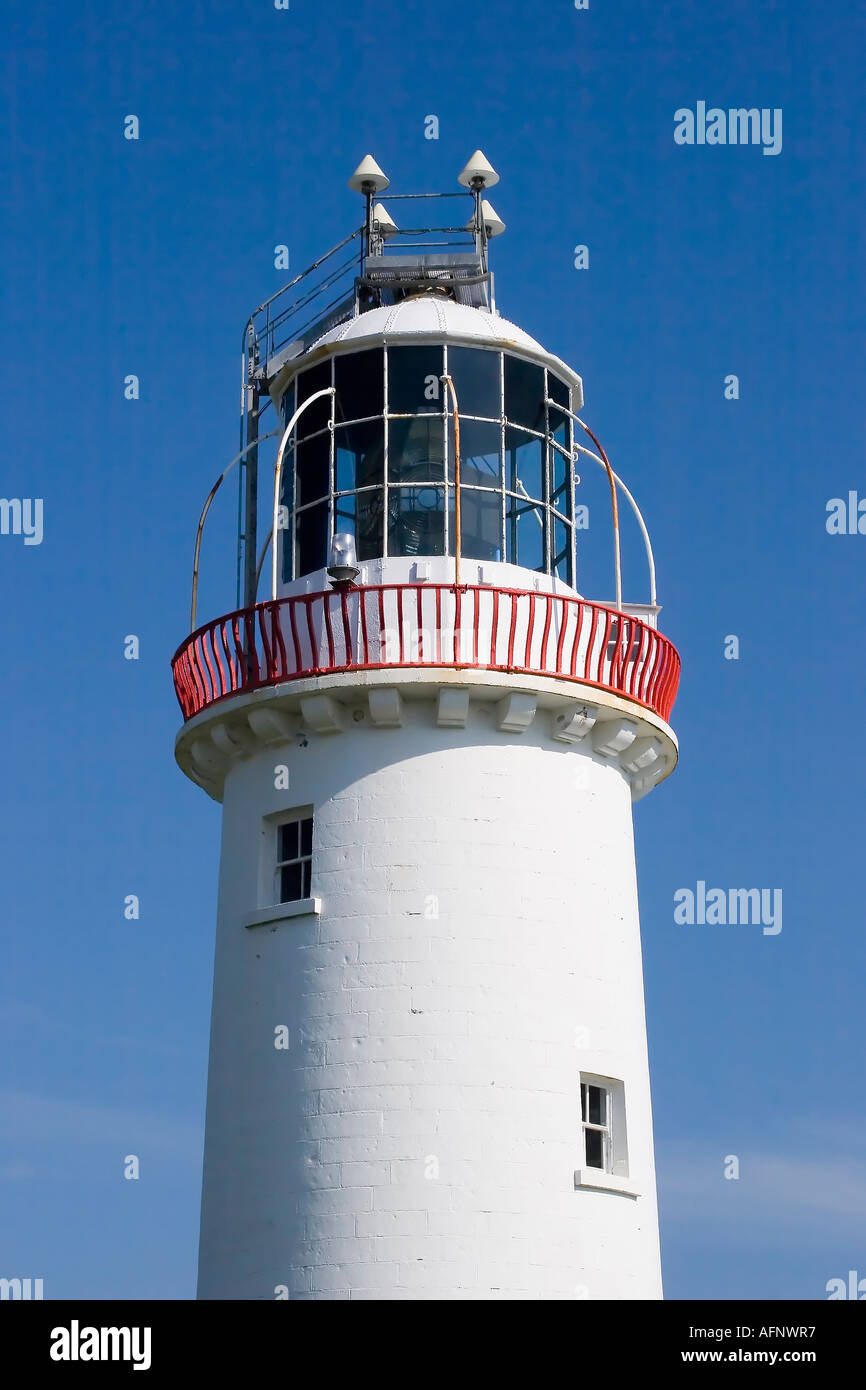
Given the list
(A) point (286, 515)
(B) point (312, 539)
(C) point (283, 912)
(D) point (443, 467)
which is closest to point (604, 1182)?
(C) point (283, 912)

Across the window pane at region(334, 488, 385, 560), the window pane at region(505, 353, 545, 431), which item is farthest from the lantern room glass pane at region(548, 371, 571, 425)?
the window pane at region(334, 488, 385, 560)

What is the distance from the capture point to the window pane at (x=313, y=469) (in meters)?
25.1

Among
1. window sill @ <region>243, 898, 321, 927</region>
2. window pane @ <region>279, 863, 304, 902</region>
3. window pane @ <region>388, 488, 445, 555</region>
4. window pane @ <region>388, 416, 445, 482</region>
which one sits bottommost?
window sill @ <region>243, 898, 321, 927</region>

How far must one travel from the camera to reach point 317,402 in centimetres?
2538

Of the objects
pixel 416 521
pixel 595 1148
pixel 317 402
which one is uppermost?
pixel 317 402

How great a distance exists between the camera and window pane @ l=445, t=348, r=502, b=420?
24.9 metres

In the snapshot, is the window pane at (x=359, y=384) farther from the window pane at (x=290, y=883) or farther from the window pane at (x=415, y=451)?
the window pane at (x=290, y=883)

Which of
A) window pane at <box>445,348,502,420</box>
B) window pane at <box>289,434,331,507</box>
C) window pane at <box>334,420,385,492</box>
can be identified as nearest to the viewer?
window pane at <box>334,420,385,492</box>

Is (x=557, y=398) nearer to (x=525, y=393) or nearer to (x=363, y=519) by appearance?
(x=525, y=393)

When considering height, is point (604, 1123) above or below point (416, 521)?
below

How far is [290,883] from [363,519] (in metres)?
3.82

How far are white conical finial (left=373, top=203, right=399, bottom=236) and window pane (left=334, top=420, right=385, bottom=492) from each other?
341cm

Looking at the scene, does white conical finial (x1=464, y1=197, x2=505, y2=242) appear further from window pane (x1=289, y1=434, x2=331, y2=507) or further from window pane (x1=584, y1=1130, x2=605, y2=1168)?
window pane (x1=584, y1=1130, x2=605, y2=1168)

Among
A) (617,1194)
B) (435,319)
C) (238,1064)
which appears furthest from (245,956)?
(435,319)
